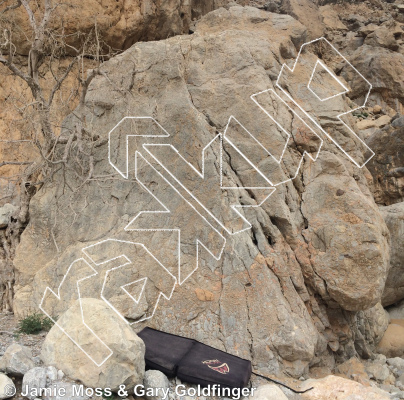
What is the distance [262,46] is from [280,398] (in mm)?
3915

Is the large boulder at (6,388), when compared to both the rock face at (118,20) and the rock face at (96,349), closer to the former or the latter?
the rock face at (96,349)

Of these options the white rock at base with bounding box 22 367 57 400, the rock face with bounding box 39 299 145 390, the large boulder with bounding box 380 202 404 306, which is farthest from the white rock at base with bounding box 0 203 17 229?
the large boulder with bounding box 380 202 404 306

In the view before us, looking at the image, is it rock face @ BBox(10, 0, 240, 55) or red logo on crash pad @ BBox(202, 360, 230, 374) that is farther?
rock face @ BBox(10, 0, 240, 55)

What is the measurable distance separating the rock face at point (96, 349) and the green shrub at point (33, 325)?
0.90 metres

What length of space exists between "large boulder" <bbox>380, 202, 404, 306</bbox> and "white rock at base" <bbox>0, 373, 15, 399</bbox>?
15.6 ft

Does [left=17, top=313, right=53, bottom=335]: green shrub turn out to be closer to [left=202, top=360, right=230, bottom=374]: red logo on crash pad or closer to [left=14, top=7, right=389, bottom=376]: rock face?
[left=14, top=7, right=389, bottom=376]: rock face

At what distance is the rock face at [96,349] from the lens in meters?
2.80

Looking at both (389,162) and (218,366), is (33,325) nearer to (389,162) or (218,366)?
(218,366)

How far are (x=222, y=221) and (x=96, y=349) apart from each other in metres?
1.74

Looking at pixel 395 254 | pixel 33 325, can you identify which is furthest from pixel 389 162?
pixel 33 325

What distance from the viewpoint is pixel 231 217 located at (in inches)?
163

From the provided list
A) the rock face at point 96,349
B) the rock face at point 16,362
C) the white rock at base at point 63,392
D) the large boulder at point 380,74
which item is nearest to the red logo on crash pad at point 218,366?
the rock face at point 96,349

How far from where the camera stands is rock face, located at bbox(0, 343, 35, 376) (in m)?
2.81

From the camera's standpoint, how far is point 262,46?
5.30 metres
